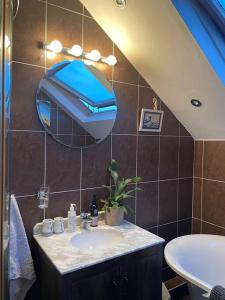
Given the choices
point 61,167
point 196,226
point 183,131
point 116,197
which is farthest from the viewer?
point 196,226

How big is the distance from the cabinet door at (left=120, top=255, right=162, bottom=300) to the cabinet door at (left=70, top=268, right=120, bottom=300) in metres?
0.05

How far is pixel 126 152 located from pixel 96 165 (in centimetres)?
31

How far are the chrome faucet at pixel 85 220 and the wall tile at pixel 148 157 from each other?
0.62m

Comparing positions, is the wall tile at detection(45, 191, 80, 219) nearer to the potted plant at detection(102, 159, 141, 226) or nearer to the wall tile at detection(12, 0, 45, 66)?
the potted plant at detection(102, 159, 141, 226)

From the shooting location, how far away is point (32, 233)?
1.63 m

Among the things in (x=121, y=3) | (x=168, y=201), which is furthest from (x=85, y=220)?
(x=121, y=3)

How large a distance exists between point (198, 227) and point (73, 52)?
6.72ft

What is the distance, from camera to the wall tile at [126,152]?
200 cm

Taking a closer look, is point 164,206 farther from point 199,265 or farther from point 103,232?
point 103,232

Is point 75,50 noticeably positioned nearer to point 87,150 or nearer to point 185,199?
point 87,150

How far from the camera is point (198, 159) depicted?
97.4 inches

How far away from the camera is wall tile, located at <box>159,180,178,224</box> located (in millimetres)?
2299

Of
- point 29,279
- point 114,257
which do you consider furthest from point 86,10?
point 29,279

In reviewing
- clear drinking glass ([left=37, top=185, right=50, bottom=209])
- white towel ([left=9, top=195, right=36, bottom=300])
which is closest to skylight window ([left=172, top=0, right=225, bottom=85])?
clear drinking glass ([left=37, top=185, right=50, bottom=209])
